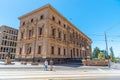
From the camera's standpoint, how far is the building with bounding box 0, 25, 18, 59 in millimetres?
60219

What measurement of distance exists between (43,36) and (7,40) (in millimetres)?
42304

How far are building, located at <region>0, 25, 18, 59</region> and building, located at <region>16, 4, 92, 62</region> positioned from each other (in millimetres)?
30211

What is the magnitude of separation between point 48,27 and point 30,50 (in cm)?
820

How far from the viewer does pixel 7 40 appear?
206ft

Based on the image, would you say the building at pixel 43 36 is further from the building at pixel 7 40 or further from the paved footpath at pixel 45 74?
the building at pixel 7 40

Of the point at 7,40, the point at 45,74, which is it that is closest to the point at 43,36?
the point at 45,74

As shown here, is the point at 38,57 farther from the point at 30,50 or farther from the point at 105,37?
the point at 105,37

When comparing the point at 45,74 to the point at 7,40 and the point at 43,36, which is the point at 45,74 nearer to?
the point at 43,36

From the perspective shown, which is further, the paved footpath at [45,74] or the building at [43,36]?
the building at [43,36]

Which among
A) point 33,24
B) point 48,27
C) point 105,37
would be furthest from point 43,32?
point 105,37

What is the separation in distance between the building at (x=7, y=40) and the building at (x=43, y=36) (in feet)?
99.1

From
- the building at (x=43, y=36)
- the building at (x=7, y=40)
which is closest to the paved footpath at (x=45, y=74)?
the building at (x=43, y=36)

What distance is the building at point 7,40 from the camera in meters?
60.2

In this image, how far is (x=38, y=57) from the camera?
28.2m
